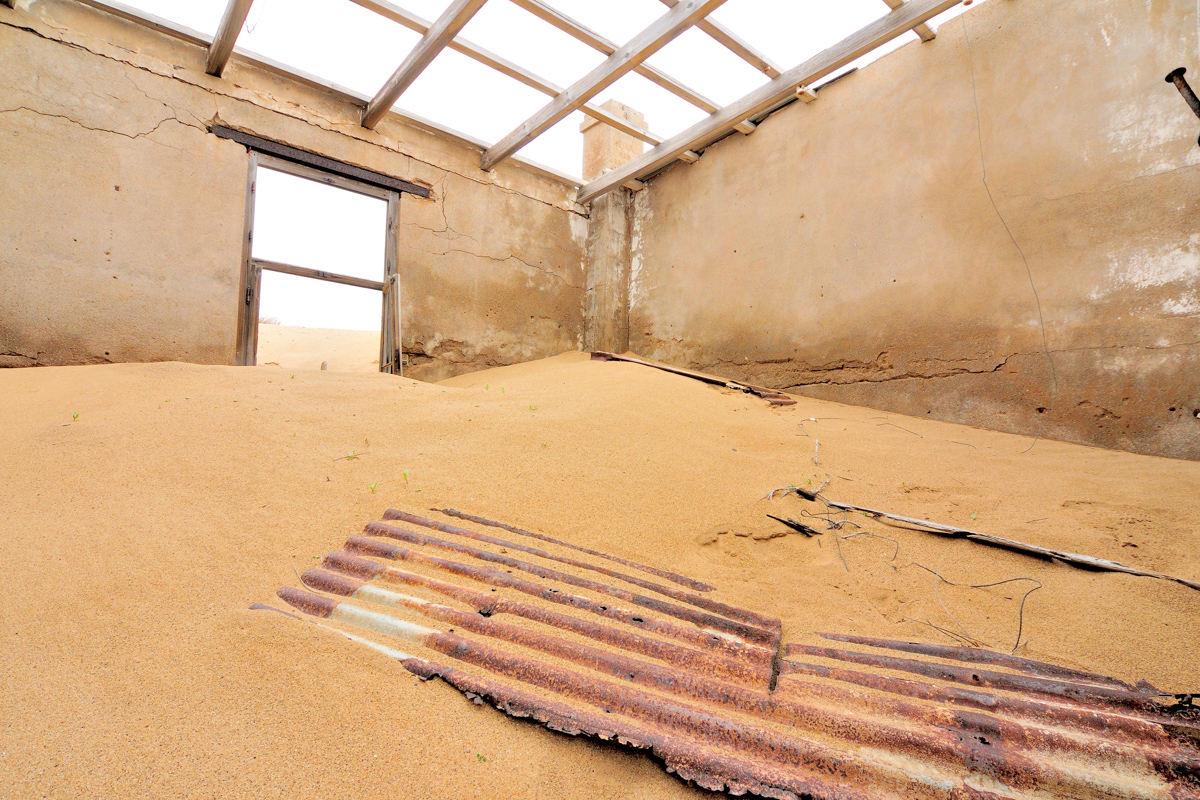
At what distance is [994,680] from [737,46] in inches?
188

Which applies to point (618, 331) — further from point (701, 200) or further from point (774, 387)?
point (774, 387)

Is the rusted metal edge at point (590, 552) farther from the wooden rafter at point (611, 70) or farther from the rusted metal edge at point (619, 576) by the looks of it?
the wooden rafter at point (611, 70)

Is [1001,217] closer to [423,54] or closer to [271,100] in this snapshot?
[423,54]

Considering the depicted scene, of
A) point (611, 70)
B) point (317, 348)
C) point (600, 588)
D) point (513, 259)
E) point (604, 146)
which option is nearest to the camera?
point (600, 588)

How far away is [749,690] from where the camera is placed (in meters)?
1.10

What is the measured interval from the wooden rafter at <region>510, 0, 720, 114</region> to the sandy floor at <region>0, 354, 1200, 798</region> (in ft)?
9.52

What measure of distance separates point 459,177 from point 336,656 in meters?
6.14

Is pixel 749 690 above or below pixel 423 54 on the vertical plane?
below

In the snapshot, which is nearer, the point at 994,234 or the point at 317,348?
the point at 994,234

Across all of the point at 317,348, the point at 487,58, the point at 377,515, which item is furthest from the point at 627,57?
the point at 317,348

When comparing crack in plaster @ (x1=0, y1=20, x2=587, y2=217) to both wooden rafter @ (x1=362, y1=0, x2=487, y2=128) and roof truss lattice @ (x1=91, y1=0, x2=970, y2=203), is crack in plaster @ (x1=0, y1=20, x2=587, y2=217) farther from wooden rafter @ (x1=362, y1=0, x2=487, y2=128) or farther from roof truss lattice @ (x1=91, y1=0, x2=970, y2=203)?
wooden rafter @ (x1=362, y1=0, x2=487, y2=128)

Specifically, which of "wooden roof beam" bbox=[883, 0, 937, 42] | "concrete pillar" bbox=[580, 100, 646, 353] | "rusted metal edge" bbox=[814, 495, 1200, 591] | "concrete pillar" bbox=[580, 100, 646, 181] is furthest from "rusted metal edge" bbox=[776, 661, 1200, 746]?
"concrete pillar" bbox=[580, 100, 646, 181]

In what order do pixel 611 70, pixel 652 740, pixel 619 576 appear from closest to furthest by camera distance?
1. pixel 652 740
2. pixel 619 576
3. pixel 611 70

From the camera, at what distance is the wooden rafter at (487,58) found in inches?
158
